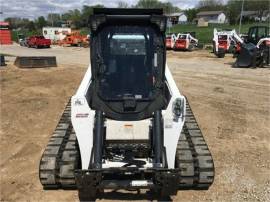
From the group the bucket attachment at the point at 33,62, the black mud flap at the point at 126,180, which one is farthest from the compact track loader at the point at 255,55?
the black mud flap at the point at 126,180

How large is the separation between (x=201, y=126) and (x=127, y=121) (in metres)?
4.33

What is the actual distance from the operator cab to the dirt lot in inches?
61.0

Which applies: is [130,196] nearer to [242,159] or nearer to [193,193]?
[193,193]

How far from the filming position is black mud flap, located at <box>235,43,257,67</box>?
69.7 ft

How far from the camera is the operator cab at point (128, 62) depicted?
5930 mm

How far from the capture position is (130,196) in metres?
6.20

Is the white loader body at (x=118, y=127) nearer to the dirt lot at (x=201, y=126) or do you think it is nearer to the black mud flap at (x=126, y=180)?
the black mud flap at (x=126, y=180)

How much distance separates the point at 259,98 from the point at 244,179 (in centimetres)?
729

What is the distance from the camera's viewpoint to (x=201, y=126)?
9945 mm

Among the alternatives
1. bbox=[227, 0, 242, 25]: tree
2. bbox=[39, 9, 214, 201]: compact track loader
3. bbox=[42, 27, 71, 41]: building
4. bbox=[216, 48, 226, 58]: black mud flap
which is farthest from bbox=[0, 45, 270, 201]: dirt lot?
bbox=[227, 0, 242, 25]: tree

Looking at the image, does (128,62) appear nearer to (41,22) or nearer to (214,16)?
(41,22)

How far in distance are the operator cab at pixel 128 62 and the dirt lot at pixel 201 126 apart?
61.0 inches

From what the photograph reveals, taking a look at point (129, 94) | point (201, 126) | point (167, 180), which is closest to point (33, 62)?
point (201, 126)

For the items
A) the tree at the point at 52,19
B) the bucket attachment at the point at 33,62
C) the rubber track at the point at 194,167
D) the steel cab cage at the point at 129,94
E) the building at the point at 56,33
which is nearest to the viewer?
the steel cab cage at the point at 129,94
